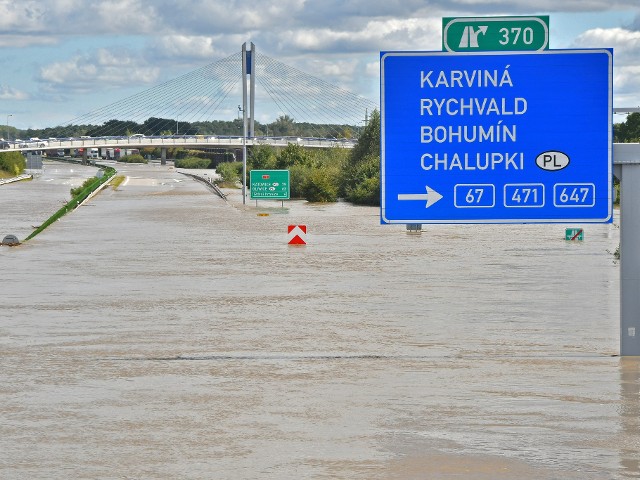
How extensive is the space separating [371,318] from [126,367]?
21.4 feet

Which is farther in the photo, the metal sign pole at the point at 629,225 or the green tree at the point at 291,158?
the green tree at the point at 291,158

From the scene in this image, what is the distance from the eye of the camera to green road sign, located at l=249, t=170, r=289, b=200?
6297 cm

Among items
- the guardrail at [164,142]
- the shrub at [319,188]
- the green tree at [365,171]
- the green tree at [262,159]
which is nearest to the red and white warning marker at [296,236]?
the green tree at [365,171]

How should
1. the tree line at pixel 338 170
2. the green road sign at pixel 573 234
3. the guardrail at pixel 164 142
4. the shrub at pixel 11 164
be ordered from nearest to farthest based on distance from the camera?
the green road sign at pixel 573 234 → the tree line at pixel 338 170 → the shrub at pixel 11 164 → the guardrail at pixel 164 142

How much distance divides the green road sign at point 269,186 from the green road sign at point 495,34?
4611cm

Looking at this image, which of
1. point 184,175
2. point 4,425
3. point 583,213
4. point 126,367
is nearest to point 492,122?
point 583,213

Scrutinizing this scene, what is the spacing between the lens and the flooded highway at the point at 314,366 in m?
12.0

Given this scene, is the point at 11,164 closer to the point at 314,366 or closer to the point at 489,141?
the point at 314,366

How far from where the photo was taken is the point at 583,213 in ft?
54.7

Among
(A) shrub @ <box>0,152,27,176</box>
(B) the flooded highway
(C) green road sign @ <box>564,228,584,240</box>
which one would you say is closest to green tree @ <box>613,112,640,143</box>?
(C) green road sign @ <box>564,228,584,240</box>

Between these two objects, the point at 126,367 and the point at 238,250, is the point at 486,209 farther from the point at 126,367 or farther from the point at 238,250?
the point at 238,250

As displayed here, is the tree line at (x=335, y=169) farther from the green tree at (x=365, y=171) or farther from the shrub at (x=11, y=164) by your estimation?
the shrub at (x=11, y=164)

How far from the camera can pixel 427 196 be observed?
16703 millimetres

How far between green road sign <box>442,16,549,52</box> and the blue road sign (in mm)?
161
